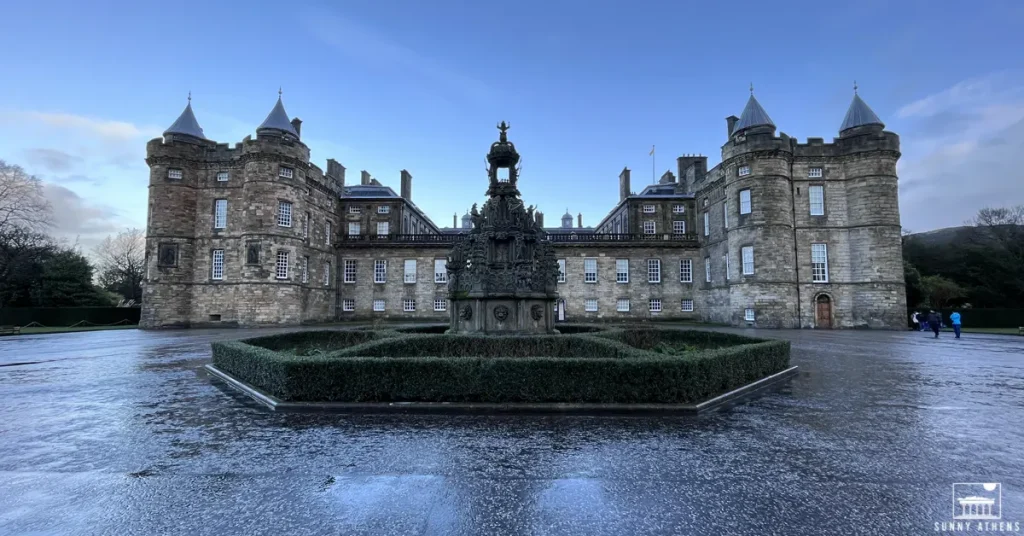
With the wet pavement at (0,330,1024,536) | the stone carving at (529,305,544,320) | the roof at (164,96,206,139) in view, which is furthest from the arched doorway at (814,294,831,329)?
the roof at (164,96,206,139)

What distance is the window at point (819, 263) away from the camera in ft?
113

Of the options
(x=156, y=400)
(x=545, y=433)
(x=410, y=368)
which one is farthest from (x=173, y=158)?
(x=545, y=433)

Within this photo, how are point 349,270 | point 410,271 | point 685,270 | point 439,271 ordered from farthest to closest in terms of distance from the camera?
1. point 349,270
2. point 410,271
3. point 439,271
4. point 685,270

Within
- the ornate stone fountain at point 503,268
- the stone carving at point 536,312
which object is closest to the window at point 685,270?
the ornate stone fountain at point 503,268

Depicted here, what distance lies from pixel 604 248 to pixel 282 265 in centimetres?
2798

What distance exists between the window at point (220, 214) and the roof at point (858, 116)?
169 feet

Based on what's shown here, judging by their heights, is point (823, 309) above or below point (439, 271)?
below

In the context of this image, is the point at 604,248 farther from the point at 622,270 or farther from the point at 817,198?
the point at 817,198

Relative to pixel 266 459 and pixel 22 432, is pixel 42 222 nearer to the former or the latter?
pixel 22 432

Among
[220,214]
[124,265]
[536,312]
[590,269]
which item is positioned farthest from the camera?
[124,265]

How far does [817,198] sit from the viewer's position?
34875 mm

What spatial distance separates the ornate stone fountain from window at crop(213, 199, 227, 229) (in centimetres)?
2956

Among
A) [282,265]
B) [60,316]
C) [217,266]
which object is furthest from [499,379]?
[60,316]

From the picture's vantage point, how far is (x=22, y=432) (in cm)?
714
